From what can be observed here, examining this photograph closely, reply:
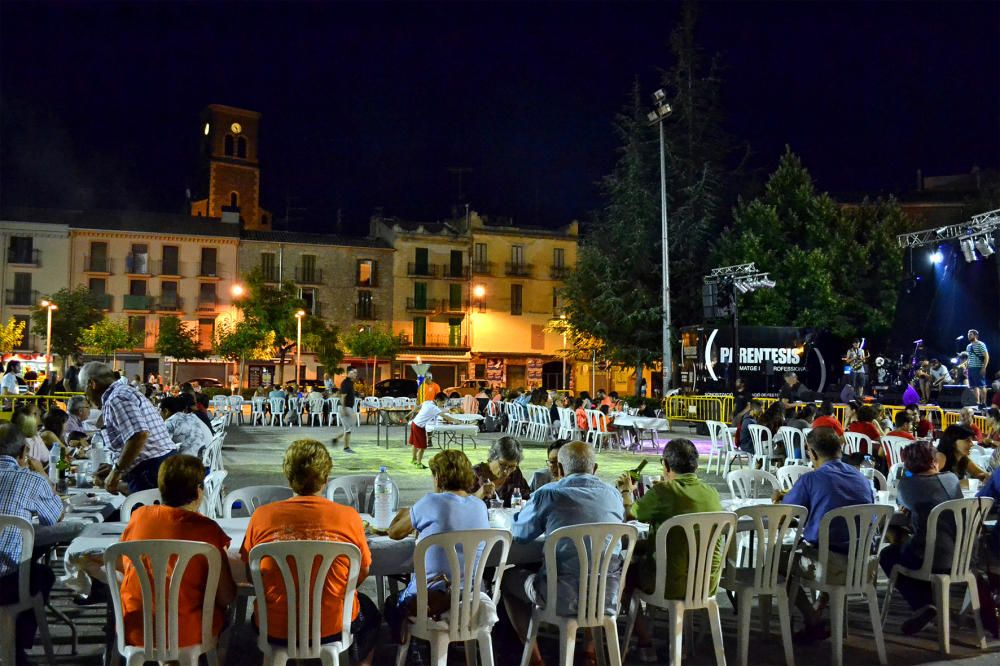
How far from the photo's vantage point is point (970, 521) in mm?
4348

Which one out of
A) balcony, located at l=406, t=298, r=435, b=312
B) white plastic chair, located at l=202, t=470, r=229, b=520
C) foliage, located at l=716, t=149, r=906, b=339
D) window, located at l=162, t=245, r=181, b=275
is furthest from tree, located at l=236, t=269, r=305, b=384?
white plastic chair, located at l=202, t=470, r=229, b=520

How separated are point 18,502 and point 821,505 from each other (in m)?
4.01

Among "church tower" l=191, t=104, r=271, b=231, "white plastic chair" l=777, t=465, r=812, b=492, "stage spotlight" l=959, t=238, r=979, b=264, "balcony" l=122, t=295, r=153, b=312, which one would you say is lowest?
"white plastic chair" l=777, t=465, r=812, b=492

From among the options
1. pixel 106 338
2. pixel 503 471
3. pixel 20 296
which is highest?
pixel 20 296

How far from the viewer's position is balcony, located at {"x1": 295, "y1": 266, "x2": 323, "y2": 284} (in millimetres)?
40781

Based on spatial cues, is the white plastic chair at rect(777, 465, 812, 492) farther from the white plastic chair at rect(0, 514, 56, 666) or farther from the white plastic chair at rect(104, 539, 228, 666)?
the white plastic chair at rect(0, 514, 56, 666)

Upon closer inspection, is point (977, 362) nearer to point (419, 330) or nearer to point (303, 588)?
point (303, 588)

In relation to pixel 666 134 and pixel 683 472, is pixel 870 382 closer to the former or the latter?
pixel 666 134

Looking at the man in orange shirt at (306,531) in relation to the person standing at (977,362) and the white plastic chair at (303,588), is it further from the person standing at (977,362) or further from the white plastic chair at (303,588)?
the person standing at (977,362)

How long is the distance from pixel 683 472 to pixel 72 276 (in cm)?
3956

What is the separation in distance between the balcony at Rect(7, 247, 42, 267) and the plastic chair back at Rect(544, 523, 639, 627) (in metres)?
39.9

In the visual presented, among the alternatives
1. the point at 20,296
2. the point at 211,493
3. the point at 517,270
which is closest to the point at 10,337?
the point at 20,296

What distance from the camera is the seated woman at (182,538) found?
3094 mm

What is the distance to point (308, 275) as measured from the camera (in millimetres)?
40938
